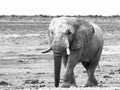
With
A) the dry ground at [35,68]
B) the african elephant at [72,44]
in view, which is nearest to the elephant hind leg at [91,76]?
the african elephant at [72,44]

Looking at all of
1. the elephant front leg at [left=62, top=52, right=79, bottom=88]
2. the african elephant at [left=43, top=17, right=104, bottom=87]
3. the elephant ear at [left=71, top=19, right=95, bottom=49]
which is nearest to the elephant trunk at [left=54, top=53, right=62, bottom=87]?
the african elephant at [left=43, top=17, right=104, bottom=87]

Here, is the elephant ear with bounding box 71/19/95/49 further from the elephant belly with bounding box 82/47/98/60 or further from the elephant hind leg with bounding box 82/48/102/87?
the elephant hind leg with bounding box 82/48/102/87

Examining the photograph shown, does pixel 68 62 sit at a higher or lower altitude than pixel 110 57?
higher

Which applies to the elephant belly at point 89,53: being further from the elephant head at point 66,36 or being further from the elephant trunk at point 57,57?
the elephant trunk at point 57,57

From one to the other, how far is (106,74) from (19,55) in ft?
25.1

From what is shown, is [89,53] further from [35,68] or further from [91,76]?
[35,68]

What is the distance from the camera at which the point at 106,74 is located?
684 inches

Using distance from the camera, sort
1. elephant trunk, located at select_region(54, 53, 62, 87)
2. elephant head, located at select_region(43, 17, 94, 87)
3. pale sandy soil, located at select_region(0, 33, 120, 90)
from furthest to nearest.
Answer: pale sandy soil, located at select_region(0, 33, 120, 90), elephant head, located at select_region(43, 17, 94, 87), elephant trunk, located at select_region(54, 53, 62, 87)

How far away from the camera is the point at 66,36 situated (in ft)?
42.3

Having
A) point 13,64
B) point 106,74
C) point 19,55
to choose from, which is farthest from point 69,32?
point 19,55

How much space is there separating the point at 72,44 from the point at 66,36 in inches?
21.3

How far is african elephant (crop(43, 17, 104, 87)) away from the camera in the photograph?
12555mm

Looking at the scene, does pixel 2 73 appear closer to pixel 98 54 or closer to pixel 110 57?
pixel 98 54

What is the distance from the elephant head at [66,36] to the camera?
1248cm
